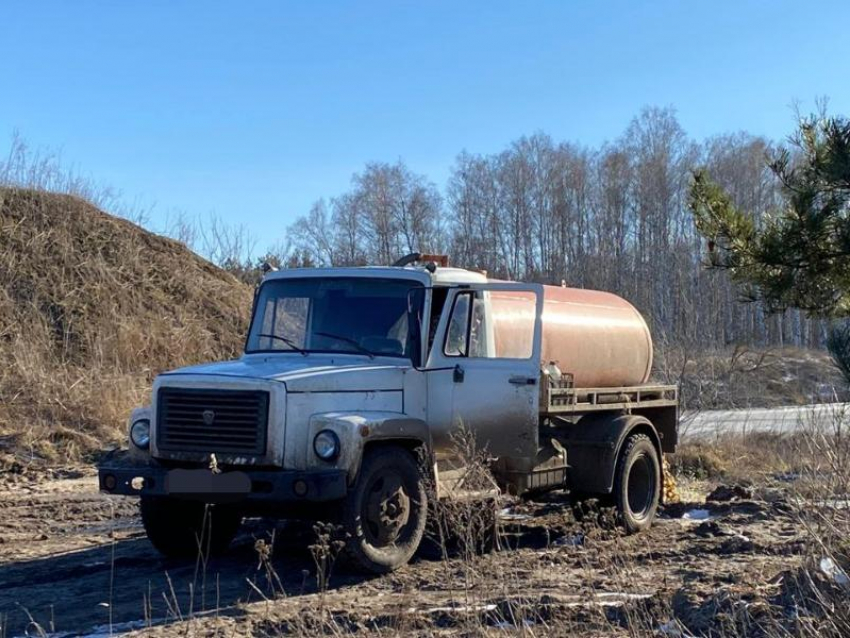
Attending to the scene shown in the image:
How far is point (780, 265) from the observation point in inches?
269

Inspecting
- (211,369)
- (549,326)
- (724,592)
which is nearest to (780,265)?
(724,592)

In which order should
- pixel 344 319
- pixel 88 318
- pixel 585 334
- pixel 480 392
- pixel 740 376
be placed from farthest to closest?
pixel 740 376
pixel 88 318
pixel 585 334
pixel 344 319
pixel 480 392

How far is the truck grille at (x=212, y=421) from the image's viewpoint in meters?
7.39

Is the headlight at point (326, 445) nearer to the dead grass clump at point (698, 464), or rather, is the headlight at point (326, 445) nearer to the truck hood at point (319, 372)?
the truck hood at point (319, 372)

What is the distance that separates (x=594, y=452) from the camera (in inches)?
364

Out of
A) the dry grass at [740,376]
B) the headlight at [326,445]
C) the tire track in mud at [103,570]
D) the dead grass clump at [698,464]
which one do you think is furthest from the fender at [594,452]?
the dead grass clump at [698,464]

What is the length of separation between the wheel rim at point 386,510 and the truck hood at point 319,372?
2.45 feet

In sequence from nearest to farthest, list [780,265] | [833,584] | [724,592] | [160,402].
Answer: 1. [833,584]
2. [724,592]
3. [780,265]
4. [160,402]

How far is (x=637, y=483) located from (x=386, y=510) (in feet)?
11.2

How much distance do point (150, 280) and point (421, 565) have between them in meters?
15.4

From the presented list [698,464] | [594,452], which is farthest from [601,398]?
[698,464]

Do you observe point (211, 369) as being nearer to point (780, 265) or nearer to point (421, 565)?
point (421, 565)

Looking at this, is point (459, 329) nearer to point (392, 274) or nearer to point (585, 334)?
point (392, 274)

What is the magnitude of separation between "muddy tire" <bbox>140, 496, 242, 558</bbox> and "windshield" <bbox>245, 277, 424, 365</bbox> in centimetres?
143
